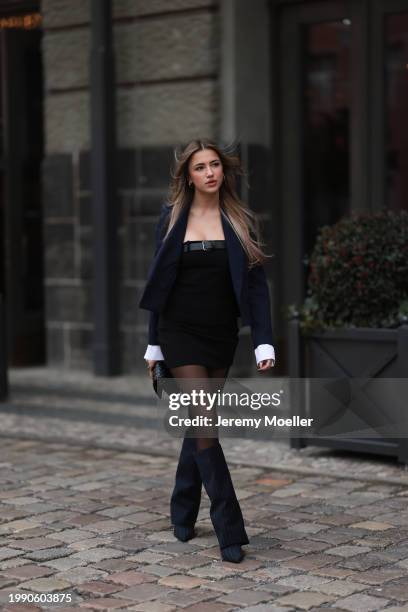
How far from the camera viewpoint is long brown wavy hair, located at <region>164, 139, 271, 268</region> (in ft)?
16.9

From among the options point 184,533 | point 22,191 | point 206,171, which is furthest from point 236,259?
point 22,191

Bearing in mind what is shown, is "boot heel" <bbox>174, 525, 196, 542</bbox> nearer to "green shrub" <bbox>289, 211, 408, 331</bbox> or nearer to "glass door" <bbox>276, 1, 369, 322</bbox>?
"green shrub" <bbox>289, 211, 408, 331</bbox>

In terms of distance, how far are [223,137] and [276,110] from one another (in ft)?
2.05

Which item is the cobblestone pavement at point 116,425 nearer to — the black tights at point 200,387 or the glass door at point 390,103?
the black tights at point 200,387

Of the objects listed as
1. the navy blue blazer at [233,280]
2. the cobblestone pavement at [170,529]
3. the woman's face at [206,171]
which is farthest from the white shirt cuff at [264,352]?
the cobblestone pavement at [170,529]

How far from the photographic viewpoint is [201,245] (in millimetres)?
5129

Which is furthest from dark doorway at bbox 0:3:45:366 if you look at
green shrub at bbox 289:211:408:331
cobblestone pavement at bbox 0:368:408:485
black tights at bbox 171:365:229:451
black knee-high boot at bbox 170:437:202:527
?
black tights at bbox 171:365:229:451

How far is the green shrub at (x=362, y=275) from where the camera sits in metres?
6.69

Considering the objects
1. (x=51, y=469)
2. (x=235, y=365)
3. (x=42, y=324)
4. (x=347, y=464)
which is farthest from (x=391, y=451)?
(x=42, y=324)

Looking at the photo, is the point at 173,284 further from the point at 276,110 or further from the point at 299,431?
the point at 276,110

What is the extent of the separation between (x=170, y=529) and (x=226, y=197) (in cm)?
154

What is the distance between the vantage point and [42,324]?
11.6 m

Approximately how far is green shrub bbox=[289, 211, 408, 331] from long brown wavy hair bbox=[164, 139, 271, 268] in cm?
156

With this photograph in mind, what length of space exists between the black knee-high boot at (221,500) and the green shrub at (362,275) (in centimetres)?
186
